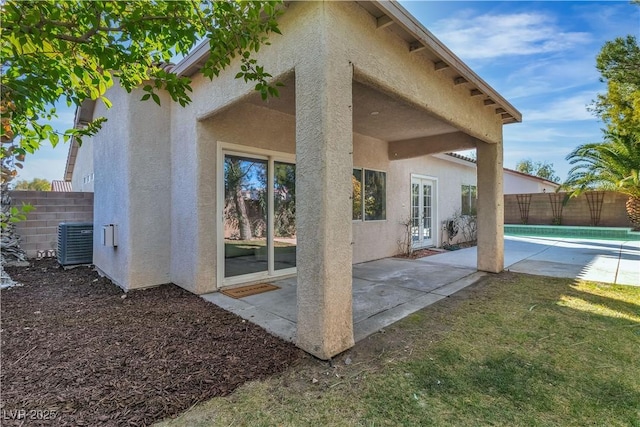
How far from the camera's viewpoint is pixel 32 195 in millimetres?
8469

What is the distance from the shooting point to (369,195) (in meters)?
8.88

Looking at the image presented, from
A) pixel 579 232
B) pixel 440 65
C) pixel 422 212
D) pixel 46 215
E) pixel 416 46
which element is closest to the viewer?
pixel 416 46

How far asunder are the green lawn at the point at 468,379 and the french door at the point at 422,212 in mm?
6675

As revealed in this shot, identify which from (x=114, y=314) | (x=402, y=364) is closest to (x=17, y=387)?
(x=114, y=314)

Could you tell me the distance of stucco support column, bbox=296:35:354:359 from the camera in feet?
10.2

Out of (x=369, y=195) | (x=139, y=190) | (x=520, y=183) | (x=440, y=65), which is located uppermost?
(x=520, y=183)

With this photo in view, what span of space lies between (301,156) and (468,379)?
2.81 meters

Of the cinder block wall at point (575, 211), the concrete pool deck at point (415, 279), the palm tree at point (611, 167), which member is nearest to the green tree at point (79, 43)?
the concrete pool deck at point (415, 279)

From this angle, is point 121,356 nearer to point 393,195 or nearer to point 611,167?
point 393,195

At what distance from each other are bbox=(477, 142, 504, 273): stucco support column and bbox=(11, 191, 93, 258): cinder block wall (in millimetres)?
11346

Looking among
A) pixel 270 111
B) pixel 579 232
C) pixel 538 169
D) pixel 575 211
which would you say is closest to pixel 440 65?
pixel 270 111

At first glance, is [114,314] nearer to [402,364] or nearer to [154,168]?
[154,168]

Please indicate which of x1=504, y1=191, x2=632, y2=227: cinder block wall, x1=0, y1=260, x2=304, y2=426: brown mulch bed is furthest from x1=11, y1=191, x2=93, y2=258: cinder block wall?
x1=504, y1=191, x2=632, y2=227: cinder block wall

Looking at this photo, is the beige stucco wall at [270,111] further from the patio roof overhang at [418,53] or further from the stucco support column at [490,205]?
the stucco support column at [490,205]
